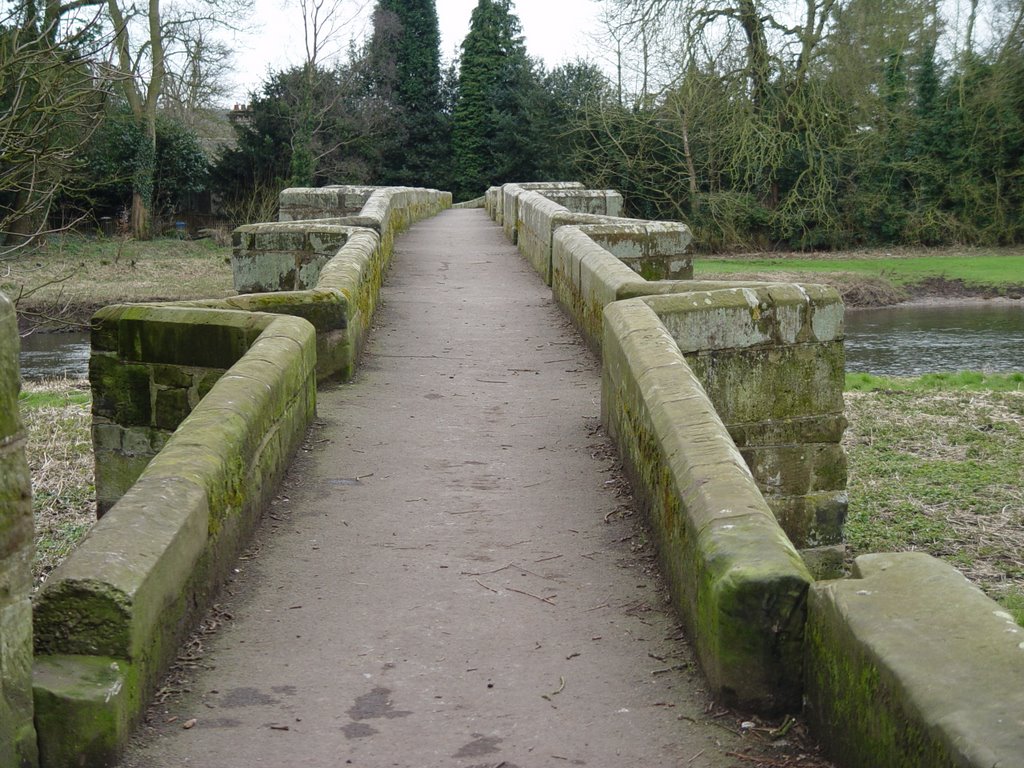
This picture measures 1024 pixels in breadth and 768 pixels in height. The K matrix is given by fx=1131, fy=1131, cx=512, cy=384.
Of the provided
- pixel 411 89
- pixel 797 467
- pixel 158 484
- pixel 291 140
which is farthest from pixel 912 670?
pixel 411 89

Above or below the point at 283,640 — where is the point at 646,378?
above

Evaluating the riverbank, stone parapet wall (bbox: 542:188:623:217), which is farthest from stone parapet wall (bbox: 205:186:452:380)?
the riverbank

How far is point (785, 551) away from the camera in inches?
134

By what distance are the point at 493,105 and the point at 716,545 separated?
40527 mm

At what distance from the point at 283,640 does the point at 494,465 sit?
7.20 feet

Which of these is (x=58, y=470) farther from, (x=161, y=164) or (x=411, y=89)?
(x=411, y=89)

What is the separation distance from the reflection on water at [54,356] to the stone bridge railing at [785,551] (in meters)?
14.0

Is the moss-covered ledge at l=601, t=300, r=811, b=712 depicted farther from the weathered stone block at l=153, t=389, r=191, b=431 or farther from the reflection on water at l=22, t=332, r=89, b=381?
the reflection on water at l=22, t=332, r=89, b=381

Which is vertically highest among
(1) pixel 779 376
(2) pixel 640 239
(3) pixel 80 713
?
(2) pixel 640 239

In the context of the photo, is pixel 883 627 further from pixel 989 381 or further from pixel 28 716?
pixel 989 381

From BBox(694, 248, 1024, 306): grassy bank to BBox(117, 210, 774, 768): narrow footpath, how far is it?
20643 mm

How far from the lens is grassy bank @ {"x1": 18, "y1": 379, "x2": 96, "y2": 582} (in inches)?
343

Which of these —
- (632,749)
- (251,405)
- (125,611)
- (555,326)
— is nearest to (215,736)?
(125,611)

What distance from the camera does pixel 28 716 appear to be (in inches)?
114
